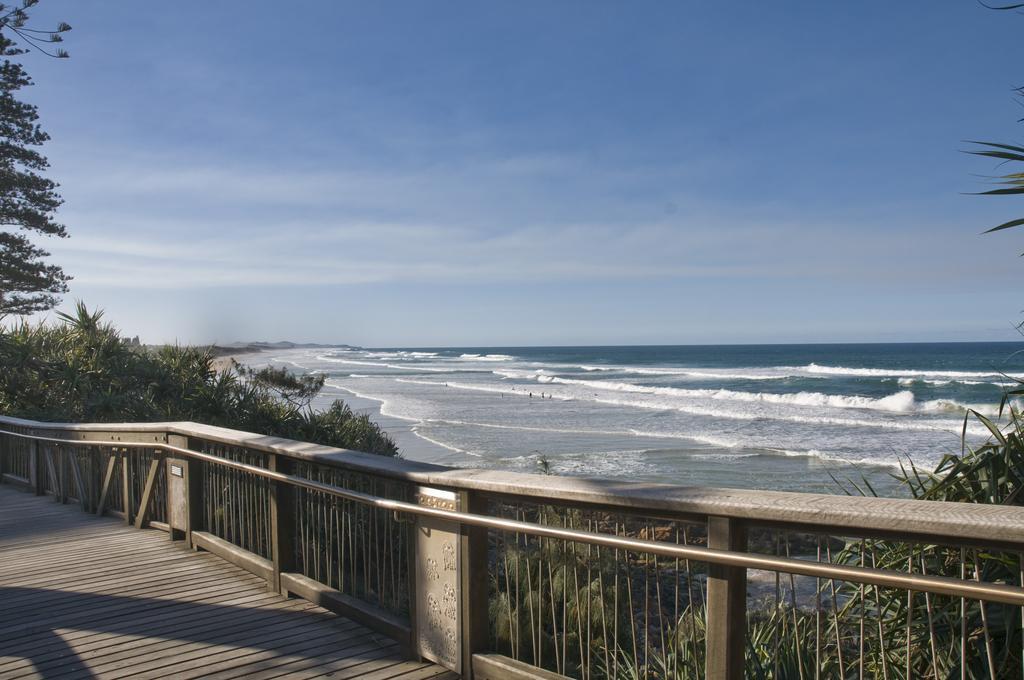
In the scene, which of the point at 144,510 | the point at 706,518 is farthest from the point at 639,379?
the point at 706,518

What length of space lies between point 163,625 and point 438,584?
1809 millimetres

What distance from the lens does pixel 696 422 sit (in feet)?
88.2

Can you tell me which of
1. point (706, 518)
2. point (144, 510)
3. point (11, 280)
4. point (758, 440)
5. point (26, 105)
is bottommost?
point (758, 440)

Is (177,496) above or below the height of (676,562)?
below

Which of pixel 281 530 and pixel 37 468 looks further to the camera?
pixel 37 468

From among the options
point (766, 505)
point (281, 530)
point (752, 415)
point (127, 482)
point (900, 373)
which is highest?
point (766, 505)

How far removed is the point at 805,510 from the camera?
7.12 ft

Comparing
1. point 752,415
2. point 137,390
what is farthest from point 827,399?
point 137,390

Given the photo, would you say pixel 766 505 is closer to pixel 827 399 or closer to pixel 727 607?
pixel 727 607

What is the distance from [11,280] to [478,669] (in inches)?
1011

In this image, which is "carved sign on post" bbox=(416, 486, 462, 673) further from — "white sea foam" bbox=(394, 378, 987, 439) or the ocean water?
"white sea foam" bbox=(394, 378, 987, 439)

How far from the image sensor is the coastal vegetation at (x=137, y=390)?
13.1 m

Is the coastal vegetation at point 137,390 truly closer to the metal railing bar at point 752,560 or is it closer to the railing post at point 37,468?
the railing post at point 37,468

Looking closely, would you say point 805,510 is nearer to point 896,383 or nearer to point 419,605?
point 419,605
